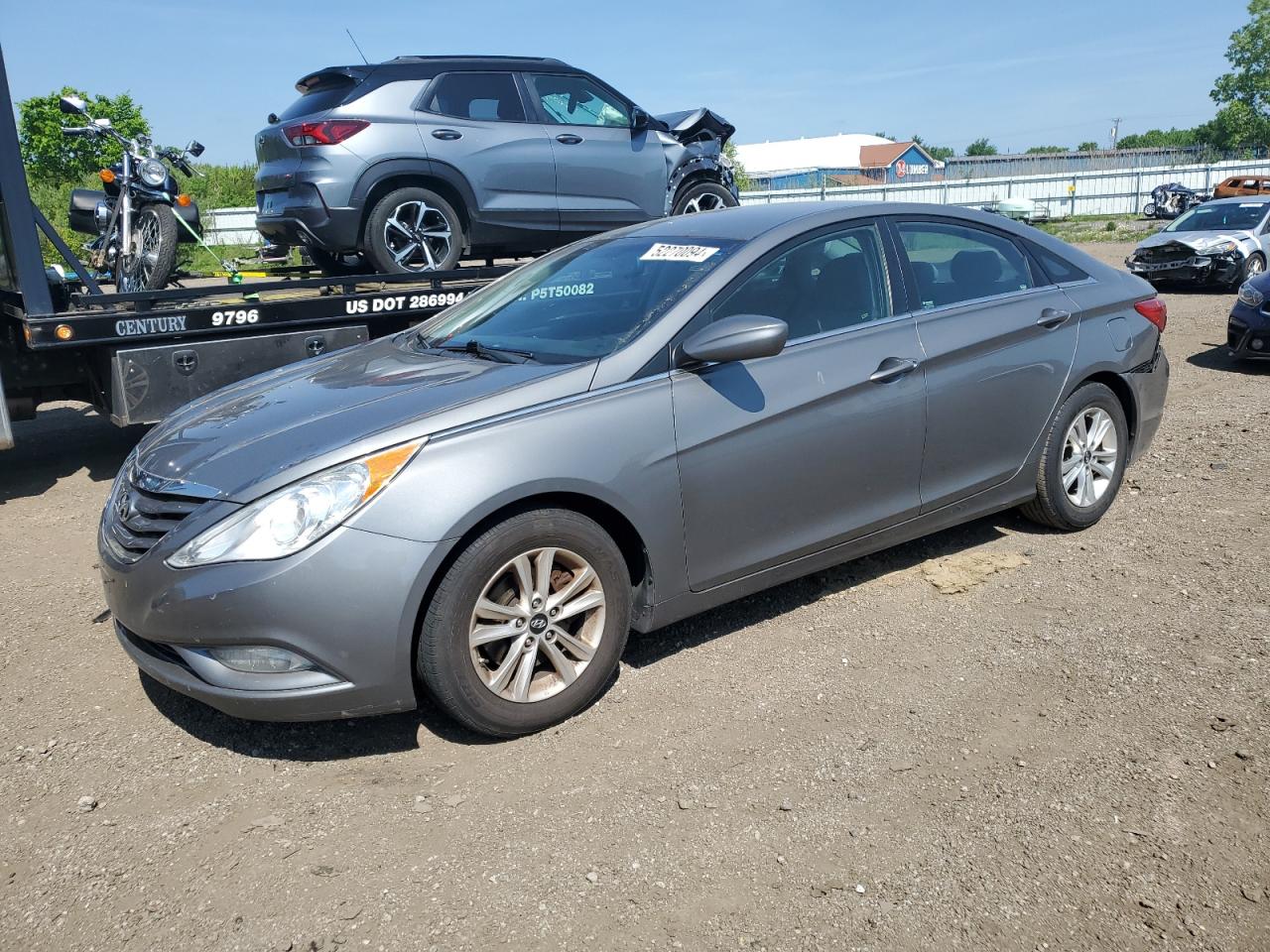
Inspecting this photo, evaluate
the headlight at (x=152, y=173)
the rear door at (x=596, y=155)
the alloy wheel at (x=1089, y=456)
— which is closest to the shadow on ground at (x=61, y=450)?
the headlight at (x=152, y=173)

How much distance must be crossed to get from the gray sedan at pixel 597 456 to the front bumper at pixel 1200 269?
12.3 metres

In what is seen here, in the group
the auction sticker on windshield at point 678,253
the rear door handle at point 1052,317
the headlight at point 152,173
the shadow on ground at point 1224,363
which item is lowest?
the shadow on ground at point 1224,363

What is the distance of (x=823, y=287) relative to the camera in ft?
13.6

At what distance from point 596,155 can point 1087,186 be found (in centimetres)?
3557

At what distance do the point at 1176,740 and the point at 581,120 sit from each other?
653 cm

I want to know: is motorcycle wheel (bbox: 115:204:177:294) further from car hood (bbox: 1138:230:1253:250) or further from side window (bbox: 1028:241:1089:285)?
car hood (bbox: 1138:230:1253:250)

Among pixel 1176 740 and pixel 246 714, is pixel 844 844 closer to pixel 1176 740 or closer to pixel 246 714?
pixel 1176 740

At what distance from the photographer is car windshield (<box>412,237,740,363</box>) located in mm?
3797

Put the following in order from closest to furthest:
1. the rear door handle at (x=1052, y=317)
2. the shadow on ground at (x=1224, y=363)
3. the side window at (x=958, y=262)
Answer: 1. the side window at (x=958, y=262)
2. the rear door handle at (x=1052, y=317)
3. the shadow on ground at (x=1224, y=363)

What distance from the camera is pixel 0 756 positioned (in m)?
3.37

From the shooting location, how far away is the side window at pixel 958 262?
176 inches

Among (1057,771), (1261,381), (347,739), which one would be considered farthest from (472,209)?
(1261,381)

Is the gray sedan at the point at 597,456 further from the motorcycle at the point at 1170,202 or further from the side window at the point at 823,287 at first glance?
the motorcycle at the point at 1170,202

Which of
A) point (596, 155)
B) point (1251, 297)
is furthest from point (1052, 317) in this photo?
point (1251, 297)
